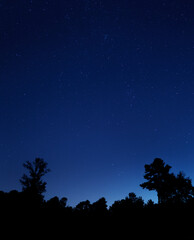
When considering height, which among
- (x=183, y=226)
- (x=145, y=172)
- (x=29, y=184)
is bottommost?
(x=183, y=226)

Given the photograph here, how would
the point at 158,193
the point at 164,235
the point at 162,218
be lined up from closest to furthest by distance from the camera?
the point at 164,235, the point at 162,218, the point at 158,193

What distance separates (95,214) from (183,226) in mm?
6332

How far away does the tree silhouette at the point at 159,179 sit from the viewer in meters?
32.6

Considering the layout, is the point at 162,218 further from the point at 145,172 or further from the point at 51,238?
the point at 145,172

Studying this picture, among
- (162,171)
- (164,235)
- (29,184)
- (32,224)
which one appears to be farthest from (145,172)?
(32,224)

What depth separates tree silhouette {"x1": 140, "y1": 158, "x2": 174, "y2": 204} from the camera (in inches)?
1284

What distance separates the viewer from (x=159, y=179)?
33.3 metres

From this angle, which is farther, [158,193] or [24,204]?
[158,193]

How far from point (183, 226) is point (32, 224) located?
32.5 feet

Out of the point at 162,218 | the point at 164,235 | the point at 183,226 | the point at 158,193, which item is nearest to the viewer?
the point at 164,235

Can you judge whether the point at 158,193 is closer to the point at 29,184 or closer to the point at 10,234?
the point at 29,184

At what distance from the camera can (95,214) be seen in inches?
585

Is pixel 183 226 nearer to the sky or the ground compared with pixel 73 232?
nearer to the sky

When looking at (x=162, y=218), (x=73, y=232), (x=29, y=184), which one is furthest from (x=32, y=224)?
(x=29, y=184)
